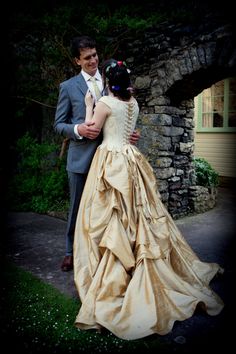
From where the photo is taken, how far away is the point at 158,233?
2.82 m

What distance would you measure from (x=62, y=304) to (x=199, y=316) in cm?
105

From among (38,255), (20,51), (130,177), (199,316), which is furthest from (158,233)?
(20,51)

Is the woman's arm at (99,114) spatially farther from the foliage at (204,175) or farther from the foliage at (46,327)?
the foliage at (204,175)

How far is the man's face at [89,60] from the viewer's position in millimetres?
3123

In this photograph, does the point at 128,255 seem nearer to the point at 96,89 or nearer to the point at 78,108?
the point at 78,108

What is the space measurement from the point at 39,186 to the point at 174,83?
2866 mm

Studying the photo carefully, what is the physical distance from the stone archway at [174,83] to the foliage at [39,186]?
5.17ft

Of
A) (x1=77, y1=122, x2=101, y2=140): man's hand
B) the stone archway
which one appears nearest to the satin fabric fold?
(x1=77, y1=122, x2=101, y2=140): man's hand

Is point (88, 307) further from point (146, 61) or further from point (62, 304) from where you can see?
point (146, 61)

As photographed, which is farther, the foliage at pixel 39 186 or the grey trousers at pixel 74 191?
the foliage at pixel 39 186

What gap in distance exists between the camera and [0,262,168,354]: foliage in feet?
7.34

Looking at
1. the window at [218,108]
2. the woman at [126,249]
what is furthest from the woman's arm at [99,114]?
the window at [218,108]

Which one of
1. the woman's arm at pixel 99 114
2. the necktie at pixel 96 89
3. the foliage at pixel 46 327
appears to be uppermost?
the necktie at pixel 96 89

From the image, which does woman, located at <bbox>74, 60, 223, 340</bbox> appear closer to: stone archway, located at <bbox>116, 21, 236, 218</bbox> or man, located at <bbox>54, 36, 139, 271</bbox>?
man, located at <bbox>54, 36, 139, 271</bbox>
